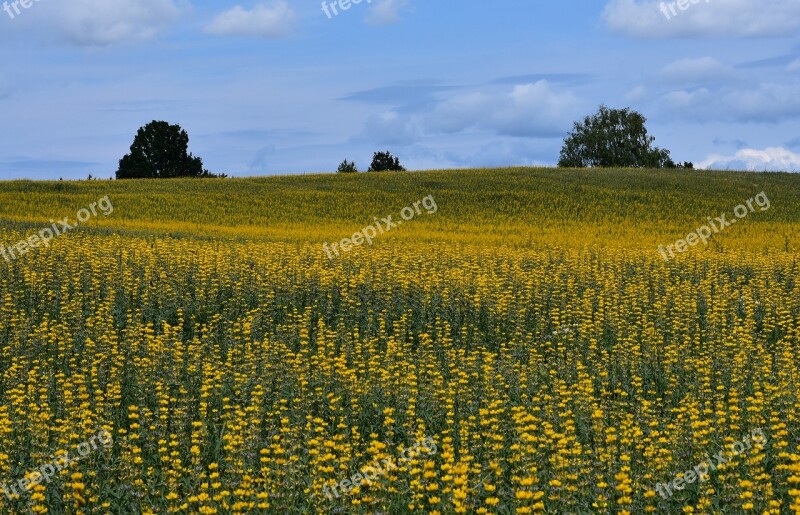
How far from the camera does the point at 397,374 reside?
11.1m

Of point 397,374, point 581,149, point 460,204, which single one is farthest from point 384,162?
point 397,374

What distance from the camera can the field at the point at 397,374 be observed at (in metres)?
8.11

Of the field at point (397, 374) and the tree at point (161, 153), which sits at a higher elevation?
the tree at point (161, 153)

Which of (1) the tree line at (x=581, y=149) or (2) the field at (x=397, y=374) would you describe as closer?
(2) the field at (x=397, y=374)

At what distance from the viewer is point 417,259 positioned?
2317 cm

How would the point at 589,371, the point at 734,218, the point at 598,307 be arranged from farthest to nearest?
the point at 734,218 < the point at 598,307 < the point at 589,371

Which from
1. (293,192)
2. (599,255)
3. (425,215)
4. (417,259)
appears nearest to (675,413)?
(417,259)

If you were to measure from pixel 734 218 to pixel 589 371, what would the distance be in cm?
3279

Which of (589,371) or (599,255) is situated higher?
(599,255)

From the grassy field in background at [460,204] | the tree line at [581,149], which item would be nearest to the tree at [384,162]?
the tree line at [581,149]

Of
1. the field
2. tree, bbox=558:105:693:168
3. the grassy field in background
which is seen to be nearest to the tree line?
tree, bbox=558:105:693:168

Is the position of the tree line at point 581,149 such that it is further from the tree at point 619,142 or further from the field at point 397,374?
the field at point 397,374

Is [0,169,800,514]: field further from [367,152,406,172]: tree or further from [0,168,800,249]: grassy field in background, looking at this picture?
[367,152,406,172]: tree

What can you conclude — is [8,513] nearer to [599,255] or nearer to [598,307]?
[598,307]
